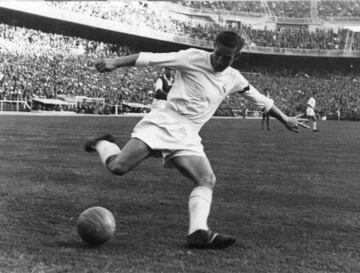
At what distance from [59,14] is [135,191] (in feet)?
127

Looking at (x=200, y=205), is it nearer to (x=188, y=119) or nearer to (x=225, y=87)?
(x=188, y=119)

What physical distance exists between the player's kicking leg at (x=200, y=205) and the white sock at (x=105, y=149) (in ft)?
2.06

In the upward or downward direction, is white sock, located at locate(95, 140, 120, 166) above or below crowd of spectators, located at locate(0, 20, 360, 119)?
above

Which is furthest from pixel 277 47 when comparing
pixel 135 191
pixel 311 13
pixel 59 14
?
pixel 135 191

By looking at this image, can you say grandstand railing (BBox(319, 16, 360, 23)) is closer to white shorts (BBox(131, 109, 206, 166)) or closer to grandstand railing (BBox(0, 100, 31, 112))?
grandstand railing (BBox(0, 100, 31, 112))

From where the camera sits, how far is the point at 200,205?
16.6 feet

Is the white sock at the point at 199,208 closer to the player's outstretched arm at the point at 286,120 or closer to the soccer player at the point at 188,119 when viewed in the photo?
the soccer player at the point at 188,119

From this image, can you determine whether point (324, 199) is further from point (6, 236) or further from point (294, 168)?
point (6, 236)

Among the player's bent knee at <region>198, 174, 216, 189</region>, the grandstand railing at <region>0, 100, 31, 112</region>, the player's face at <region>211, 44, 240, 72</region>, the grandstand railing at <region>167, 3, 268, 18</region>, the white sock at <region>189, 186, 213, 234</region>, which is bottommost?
the grandstand railing at <region>0, 100, 31, 112</region>

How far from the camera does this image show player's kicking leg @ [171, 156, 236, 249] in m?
4.83

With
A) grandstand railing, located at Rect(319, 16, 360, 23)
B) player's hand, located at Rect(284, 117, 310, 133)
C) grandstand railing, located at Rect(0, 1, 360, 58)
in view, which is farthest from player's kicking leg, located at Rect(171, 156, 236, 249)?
Result: grandstand railing, located at Rect(319, 16, 360, 23)

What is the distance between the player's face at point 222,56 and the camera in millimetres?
5074

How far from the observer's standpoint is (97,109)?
41.0m

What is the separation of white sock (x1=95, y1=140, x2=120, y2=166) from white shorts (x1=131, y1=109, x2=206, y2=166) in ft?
1.24
